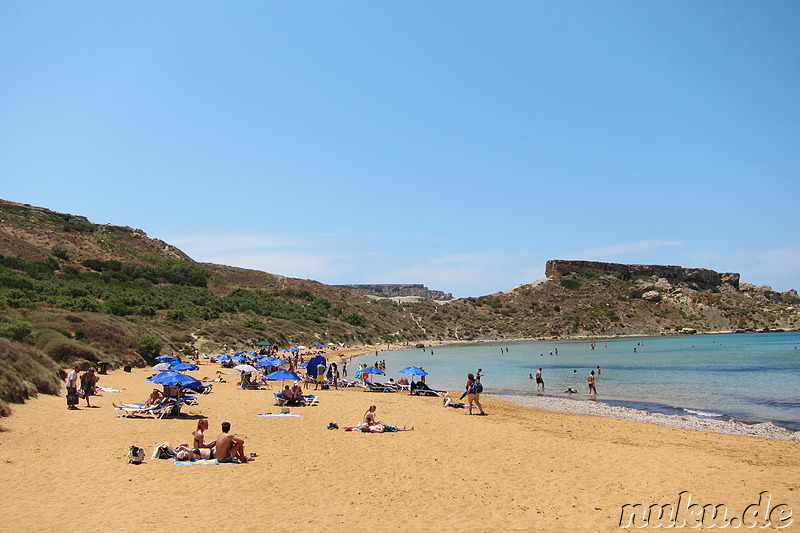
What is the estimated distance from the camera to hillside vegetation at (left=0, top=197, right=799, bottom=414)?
1030 inches

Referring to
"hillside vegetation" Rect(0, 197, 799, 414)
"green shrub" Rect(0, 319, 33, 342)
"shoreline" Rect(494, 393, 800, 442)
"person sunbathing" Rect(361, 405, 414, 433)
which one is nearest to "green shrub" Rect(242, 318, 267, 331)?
"hillside vegetation" Rect(0, 197, 799, 414)

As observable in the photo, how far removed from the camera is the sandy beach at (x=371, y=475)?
23.7 feet

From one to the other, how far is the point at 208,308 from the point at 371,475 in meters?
48.6

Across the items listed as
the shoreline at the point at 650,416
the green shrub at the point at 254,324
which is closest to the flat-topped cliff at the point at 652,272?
the green shrub at the point at 254,324

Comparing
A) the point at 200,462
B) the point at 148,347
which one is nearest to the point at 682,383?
the point at 200,462

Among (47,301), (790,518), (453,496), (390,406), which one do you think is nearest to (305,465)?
(453,496)

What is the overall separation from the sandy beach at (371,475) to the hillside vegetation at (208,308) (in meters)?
4.46

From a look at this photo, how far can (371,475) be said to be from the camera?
9.54 metres

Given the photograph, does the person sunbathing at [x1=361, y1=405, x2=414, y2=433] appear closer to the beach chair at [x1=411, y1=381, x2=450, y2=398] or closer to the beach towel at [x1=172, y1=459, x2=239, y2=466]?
the beach towel at [x1=172, y1=459, x2=239, y2=466]

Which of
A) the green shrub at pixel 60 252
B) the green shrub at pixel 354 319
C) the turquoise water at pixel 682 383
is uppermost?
the green shrub at pixel 60 252

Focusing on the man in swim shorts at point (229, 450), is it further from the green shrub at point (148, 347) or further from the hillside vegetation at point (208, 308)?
the green shrub at point (148, 347)

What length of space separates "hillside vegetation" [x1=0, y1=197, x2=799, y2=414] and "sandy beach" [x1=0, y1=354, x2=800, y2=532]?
4460 mm

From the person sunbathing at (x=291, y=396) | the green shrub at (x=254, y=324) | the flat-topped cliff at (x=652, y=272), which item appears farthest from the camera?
the flat-topped cliff at (x=652, y=272)

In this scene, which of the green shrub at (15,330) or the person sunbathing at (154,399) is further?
the green shrub at (15,330)
